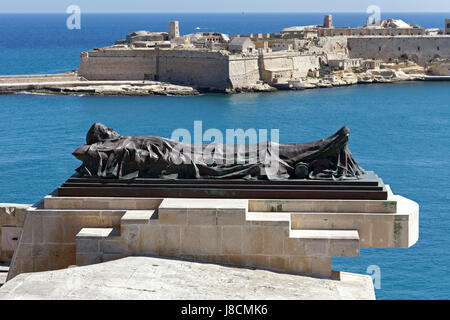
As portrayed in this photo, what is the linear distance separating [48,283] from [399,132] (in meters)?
35.4

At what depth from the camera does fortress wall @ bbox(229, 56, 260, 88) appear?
2367 inches

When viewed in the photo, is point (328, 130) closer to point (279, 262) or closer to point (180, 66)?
point (180, 66)

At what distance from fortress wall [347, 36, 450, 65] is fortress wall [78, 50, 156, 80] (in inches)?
786

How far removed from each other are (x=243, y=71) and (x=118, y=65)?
936 centimetres

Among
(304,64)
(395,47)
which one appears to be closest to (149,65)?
(304,64)

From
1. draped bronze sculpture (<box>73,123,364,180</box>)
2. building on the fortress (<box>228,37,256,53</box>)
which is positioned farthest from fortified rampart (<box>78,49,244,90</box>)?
draped bronze sculpture (<box>73,123,364,180</box>)

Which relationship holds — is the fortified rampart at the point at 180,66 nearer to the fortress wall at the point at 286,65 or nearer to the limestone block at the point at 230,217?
the fortress wall at the point at 286,65

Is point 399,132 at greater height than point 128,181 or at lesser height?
lesser

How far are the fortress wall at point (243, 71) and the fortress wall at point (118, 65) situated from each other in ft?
23.3

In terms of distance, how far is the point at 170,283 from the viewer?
332 inches

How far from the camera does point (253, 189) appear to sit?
956cm

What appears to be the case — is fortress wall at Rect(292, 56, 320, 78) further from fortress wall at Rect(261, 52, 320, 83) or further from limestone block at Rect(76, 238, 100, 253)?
limestone block at Rect(76, 238, 100, 253)
